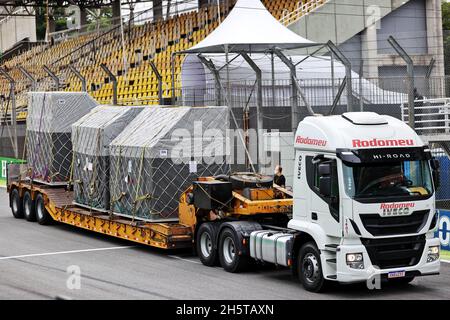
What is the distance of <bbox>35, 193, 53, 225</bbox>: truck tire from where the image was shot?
22984mm

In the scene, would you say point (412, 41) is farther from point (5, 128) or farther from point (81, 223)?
point (81, 223)

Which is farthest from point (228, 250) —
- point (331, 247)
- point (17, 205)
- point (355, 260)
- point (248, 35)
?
point (248, 35)

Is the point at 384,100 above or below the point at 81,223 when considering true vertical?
above

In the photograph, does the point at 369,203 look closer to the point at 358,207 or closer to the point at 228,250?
the point at 358,207

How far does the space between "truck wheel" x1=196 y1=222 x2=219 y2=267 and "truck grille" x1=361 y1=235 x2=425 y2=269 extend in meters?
3.87

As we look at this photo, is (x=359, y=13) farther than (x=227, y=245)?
Yes

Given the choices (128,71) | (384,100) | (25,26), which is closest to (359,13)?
(128,71)

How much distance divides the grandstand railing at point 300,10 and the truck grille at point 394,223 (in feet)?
77.9

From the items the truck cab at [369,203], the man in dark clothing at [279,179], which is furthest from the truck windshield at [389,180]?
the man in dark clothing at [279,179]

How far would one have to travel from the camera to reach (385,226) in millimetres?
13133

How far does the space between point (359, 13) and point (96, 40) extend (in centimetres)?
1616
